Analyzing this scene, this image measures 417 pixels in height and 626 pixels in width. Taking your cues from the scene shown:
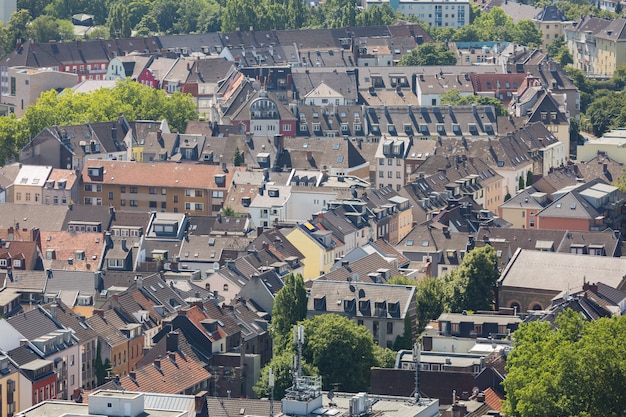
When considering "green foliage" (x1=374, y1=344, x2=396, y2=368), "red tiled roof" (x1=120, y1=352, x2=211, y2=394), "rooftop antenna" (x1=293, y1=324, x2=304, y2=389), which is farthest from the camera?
"green foliage" (x1=374, y1=344, x2=396, y2=368)

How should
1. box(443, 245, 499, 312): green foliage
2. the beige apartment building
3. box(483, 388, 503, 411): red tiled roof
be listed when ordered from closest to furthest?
box(483, 388, 503, 411): red tiled roof → box(443, 245, 499, 312): green foliage → the beige apartment building

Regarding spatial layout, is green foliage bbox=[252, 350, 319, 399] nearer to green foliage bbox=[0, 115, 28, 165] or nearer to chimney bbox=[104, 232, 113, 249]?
chimney bbox=[104, 232, 113, 249]

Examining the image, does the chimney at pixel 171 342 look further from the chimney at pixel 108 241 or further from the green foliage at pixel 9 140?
the green foliage at pixel 9 140

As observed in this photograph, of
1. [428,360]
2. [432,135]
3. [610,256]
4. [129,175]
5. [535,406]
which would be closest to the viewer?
[535,406]

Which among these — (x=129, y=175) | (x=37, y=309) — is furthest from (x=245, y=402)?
(x=129, y=175)

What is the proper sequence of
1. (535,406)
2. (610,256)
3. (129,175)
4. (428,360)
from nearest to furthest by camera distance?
(535,406) < (428,360) < (610,256) < (129,175)

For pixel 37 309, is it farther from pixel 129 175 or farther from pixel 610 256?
pixel 129 175

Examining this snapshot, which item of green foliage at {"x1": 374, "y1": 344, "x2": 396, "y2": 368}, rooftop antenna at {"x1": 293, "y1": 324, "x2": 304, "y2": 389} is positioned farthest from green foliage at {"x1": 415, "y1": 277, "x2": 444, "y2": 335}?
rooftop antenna at {"x1": 293, "y1": 324, "x2": 304, "y2": 389}
